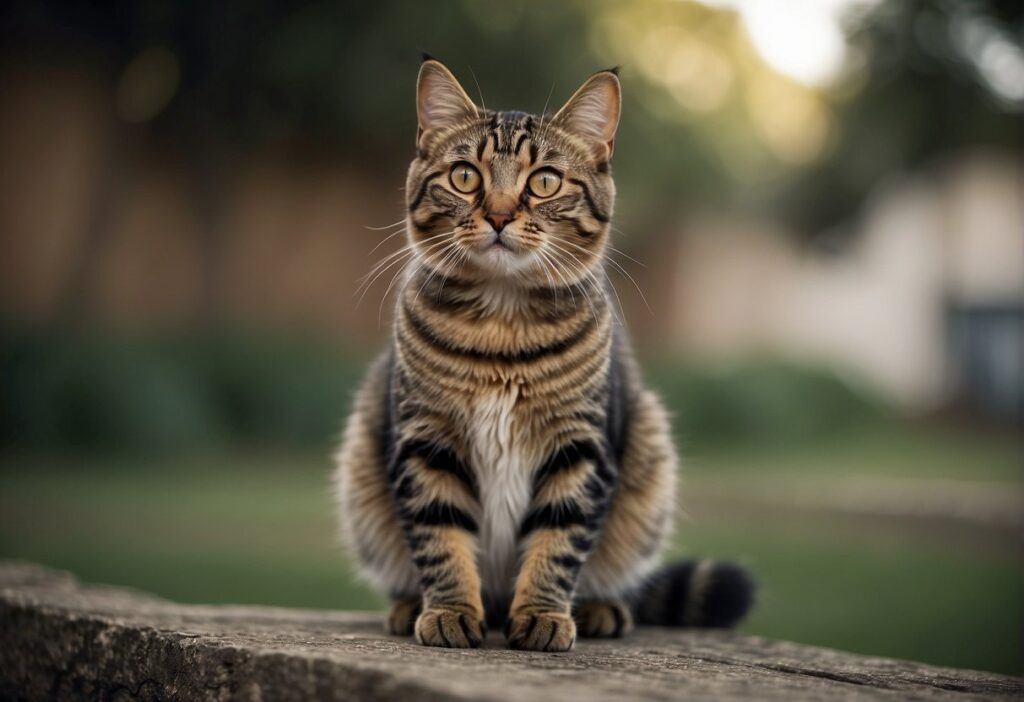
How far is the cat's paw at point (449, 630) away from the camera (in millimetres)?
2143

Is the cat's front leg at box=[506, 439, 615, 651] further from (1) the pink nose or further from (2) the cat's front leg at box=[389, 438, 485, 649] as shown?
(1) the pink nose

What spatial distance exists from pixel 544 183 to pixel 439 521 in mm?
787

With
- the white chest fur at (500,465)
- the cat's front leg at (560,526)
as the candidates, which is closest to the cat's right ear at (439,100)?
the white chest fur at (500,465)

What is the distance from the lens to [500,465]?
2285mm

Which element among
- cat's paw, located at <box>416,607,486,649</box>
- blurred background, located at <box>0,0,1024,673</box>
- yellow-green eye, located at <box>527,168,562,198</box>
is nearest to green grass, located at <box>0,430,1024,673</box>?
blurred background, located at <box>0,0,1024,673</box>

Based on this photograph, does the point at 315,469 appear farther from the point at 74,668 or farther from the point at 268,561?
the point at 74,668

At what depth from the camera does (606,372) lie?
2.38m

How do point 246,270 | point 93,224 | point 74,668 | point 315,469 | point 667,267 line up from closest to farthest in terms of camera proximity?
point 74,668 → point 315,469 → point 93,224 → point 246,270 → point 667,267

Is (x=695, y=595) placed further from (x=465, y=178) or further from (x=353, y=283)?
(x=353, y=283)

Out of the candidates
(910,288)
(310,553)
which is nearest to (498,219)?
(310,553)

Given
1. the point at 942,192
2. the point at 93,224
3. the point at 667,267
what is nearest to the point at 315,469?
the point at 93,224

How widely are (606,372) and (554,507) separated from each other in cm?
33

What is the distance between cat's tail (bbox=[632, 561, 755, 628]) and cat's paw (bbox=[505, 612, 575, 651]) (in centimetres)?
67

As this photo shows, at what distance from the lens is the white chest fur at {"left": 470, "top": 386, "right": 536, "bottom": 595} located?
2270 mm
